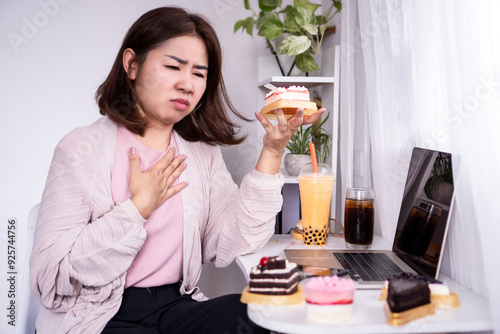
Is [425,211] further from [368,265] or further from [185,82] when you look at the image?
[185,82]

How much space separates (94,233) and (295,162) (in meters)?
0.89

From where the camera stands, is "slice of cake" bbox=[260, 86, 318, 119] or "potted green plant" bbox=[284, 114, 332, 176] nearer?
"slice of cake" bbox=[260, 86, 318, 119]

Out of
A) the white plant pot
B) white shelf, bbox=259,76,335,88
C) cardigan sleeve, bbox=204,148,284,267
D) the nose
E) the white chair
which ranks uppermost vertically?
white shelf, bbox=259,76,335,88

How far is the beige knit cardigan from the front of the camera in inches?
47.0

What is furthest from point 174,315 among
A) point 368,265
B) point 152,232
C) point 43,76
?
point 43,76

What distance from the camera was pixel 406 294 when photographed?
34.8 inches

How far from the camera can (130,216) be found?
4.03 ft

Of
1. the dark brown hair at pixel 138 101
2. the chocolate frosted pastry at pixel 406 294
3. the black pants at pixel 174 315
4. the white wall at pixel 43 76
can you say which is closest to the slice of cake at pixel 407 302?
the chocolate frosted pastry at pixel 406 294

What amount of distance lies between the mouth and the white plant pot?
1.91 feet

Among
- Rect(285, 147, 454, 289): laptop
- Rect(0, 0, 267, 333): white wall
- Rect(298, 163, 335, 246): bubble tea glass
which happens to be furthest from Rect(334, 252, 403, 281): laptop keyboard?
Rect(0, 0, 267, 333): white wall

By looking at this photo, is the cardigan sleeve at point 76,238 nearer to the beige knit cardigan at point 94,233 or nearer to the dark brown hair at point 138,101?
the beige knit cardigan at point 94,233

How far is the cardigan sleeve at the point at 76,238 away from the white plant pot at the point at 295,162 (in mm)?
778

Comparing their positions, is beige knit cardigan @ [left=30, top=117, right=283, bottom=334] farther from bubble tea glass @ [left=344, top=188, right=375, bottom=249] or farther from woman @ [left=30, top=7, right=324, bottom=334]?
bubble tea glass @ [left=344, top=188, right=375, bottom=249]

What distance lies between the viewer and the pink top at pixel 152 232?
1343mm
